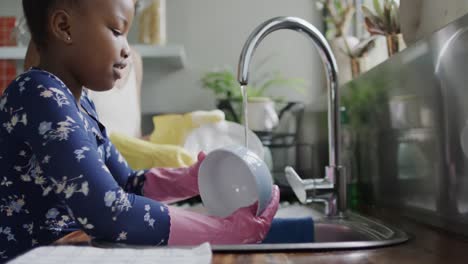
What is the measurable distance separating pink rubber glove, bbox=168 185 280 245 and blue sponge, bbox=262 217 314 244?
207 mm

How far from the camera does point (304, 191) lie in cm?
92

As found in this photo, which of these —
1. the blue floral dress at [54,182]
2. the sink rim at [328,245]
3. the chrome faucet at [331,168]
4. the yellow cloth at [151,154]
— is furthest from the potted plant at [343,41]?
the blue floral dress at [54,182]

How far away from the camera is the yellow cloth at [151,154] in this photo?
1.55 metres

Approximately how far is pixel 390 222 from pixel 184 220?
0.37 m

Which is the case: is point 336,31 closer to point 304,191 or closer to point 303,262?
point 304,191

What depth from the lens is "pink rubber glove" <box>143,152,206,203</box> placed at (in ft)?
3.17

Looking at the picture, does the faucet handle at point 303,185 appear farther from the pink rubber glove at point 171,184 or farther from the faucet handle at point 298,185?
the pink rubber glove at point 171,184

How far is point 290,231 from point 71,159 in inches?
16.0

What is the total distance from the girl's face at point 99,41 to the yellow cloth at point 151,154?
76 centimetres

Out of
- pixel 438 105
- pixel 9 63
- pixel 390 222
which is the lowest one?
pixel 390 222

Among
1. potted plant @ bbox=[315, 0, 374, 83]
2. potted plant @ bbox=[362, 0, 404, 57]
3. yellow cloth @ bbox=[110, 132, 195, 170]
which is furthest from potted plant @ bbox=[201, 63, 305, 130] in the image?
potted plant @ bbox=[362, 0, 404, 57]

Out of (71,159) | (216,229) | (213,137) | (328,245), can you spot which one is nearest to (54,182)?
(71,159)

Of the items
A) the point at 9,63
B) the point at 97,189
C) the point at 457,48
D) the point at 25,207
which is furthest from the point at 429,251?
the point at 9,63

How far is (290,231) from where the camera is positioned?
2.97 ft
